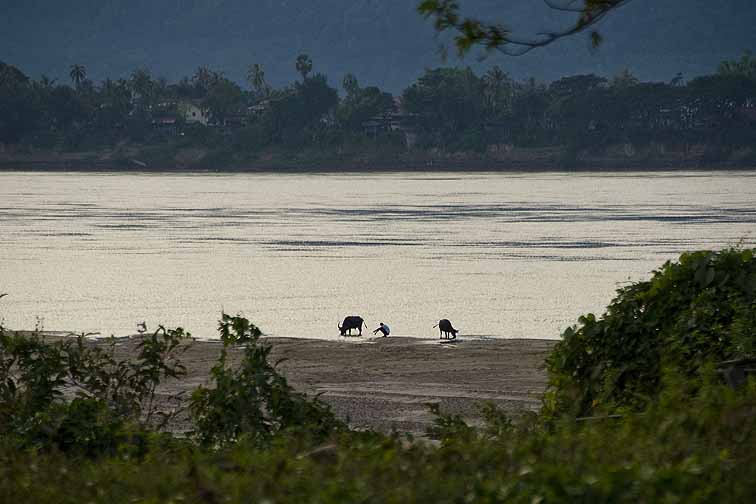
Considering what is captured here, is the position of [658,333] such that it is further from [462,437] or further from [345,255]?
[345,255]

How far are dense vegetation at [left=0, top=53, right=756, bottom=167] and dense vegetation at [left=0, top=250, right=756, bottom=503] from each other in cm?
12253

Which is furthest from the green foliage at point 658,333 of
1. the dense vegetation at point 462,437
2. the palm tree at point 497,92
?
the palm tree at point 497,92

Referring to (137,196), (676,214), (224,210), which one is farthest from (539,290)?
(137,196)

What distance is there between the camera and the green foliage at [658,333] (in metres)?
9.22

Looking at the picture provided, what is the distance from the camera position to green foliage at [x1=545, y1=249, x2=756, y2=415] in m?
9.22

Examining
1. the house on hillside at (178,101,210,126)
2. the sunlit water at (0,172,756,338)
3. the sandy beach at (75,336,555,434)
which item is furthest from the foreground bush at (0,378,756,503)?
the house on hillside at (178,101,210,126)

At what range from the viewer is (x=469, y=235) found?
4691 centimetres

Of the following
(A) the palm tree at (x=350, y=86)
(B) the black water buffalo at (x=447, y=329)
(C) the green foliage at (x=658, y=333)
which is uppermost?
(A) the palm tree at (x=350, y=86)

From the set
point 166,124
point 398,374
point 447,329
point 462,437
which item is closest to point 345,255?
point 447,329

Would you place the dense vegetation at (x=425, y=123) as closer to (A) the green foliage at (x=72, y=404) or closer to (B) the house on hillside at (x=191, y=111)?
(B) the house on hillside at (x=191, y=111)

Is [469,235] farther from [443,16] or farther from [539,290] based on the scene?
[443,16]

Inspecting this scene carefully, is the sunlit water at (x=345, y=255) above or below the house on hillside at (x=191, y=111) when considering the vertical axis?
below

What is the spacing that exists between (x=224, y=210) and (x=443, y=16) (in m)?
56.3

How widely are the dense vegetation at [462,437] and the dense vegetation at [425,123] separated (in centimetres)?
12253
